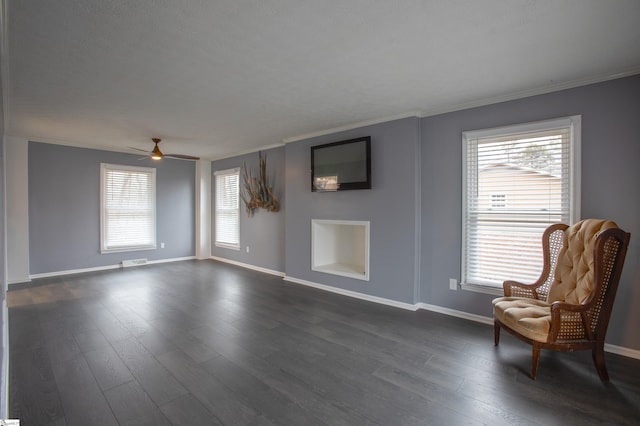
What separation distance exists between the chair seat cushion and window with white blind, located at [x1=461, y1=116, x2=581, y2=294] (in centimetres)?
56

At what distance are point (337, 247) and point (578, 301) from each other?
11.0ft

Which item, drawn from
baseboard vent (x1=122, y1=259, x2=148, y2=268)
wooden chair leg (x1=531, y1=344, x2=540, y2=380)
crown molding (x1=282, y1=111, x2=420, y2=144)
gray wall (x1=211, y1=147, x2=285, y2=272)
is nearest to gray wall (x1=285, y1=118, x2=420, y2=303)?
crown molding (x1=282, y1=111, x2=420, y2=144)

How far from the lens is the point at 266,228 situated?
593 centimetres

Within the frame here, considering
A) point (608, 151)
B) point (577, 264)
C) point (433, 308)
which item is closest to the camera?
point (577, 264)

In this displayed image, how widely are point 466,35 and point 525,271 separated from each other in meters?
2.38

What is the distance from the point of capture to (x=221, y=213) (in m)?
7.12

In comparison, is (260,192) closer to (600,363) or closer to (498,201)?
(498,201)

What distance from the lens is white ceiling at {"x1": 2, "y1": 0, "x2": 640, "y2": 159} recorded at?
181cm

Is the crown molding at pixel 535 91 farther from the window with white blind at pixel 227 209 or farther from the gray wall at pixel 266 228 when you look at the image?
the window with white blind at pixel 227 209

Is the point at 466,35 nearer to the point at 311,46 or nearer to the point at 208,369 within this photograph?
the point at 311,46

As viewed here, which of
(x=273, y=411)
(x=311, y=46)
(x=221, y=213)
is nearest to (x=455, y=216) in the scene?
(x=311, y=46)

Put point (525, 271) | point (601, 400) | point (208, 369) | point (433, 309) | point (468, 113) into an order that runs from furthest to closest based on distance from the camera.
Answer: point (433, 309) < point (468, 113) < point (525, 271) < point (208, 369) < point (601, 400)

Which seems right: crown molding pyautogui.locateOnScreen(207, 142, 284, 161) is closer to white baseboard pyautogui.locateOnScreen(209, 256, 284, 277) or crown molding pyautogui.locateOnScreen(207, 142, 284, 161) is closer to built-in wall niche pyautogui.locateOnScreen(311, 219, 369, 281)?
built-in wall niche pyautogui.locateOnScreen(311, 219, 369, 281)

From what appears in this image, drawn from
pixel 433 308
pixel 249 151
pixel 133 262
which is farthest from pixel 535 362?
pixel 133 262
